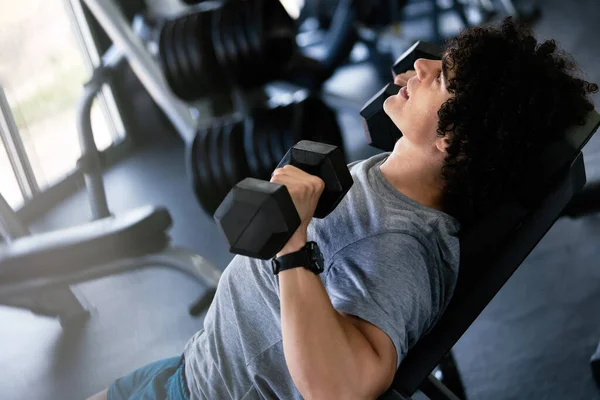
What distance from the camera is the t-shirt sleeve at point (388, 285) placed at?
2.65 feet

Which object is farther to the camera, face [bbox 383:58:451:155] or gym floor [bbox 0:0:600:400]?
gym floor [bbox 0:0:600:400]

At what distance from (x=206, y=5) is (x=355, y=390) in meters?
1.99

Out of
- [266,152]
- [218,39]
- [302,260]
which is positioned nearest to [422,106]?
[302,260]

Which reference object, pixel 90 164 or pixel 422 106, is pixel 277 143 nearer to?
pixel 90 164

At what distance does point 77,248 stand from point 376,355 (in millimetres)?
1362

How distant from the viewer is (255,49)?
2234mm

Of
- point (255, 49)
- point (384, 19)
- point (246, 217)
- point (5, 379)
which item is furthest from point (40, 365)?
point (384, 19)

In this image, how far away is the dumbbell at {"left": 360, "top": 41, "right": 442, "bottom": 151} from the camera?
1.14 metres

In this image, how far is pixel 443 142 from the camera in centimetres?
90

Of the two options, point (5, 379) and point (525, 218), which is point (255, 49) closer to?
point (5, 379)

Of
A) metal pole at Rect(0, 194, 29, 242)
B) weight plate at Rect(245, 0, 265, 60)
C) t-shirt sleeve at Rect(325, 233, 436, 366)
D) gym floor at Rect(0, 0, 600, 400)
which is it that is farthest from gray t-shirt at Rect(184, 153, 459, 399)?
weight plate at Rect(245, 0, 265, 60)

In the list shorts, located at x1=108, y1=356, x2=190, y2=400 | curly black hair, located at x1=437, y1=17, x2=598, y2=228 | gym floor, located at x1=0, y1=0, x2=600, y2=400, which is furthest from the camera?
gym floor, located at x1=0, y1=0, x2=600, y2=400

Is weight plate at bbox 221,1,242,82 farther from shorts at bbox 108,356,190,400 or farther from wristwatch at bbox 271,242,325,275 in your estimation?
wristwatch at bbox 271,242,325,275

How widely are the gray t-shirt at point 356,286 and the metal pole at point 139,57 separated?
1426 millimetres
